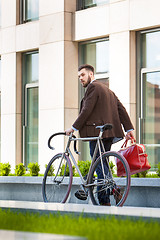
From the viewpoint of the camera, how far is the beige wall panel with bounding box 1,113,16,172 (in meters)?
16.2

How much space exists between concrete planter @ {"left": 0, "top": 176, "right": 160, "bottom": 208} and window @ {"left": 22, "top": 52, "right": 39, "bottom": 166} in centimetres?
409

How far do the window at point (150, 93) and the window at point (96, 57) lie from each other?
3.85 ft

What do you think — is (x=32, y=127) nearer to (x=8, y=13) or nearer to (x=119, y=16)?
(x=8, y=13)

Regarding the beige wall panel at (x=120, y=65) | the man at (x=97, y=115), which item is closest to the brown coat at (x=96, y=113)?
the man at (x=97, y=115)

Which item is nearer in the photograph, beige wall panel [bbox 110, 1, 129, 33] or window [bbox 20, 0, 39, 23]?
beige wall panel [bbox 110, 1, 129, 33]

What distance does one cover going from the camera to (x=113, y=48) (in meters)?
13.4

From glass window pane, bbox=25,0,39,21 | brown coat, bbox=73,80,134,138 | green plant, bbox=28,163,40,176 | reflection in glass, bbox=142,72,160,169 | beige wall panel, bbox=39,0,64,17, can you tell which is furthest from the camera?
glass window pane, bbox=25,0,39,21

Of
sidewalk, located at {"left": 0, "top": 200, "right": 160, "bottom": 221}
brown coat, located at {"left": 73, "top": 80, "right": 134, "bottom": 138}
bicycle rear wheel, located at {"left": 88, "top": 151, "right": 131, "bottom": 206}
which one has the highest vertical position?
brown coat, located at {"left": 73, "top": 80, "right": 134, "bottom": 138}

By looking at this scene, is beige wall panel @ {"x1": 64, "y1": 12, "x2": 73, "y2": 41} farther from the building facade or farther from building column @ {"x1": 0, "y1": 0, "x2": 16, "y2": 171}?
building column @ {"x1": 0, "y1": 0, "x2": 16, "y2": 171}

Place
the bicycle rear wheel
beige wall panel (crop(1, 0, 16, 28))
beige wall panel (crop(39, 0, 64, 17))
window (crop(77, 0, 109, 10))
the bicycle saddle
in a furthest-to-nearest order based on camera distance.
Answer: beige wall panel (crop(1, 0, 16, 28))
beige wall panel (crop(39, 0, 64, 17))
window (crop(77, 0, 109, 10))
the bicycle saddle
the bicycle rear wheel

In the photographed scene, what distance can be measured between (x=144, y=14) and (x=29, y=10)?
4803 mm

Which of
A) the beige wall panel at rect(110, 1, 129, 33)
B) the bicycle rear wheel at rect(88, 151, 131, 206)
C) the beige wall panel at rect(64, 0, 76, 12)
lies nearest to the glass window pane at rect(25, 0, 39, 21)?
the beige wall panel at rect(64, 0, 76, 12)

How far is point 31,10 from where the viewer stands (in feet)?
53.8

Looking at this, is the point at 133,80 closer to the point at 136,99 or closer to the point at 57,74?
the point at 136,99
